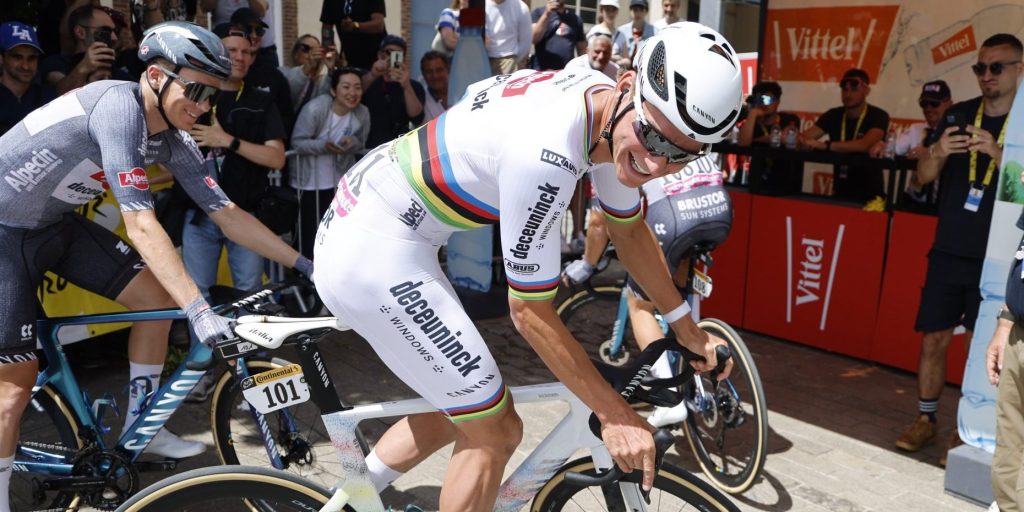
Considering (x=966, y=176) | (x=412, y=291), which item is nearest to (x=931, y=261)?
(x=966, y=176)

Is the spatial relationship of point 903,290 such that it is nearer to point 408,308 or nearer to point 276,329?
point 408,308

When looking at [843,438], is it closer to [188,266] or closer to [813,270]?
[813,270]

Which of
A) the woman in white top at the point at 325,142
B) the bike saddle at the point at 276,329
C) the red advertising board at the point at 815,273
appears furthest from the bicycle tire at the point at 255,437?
the red advertising board at the point at 815,273

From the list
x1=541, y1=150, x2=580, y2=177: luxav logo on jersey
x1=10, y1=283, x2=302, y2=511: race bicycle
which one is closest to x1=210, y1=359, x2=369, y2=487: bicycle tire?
x1=10, y1=283, x2=302, y2=511: race bicycle

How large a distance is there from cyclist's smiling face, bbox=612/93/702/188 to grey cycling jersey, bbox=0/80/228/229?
68.2 inches

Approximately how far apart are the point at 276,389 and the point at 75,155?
1.24 metres

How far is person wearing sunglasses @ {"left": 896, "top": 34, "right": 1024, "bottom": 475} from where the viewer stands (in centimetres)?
480

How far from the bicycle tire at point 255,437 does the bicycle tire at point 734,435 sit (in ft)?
6.36

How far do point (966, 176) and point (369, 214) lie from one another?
13.0 feet

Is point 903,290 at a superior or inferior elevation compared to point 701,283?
inferior

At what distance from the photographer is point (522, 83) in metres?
2.56

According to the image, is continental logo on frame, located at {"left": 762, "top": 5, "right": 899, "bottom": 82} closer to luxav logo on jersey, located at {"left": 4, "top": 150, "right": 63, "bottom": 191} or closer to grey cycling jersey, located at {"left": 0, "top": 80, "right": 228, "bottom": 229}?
grey cycling jersey, located at {"left": 0, "top": 80, "right": 228, "bottom": 229}

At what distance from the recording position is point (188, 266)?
5766 millimetres

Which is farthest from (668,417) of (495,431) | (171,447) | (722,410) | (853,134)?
(853,134)
